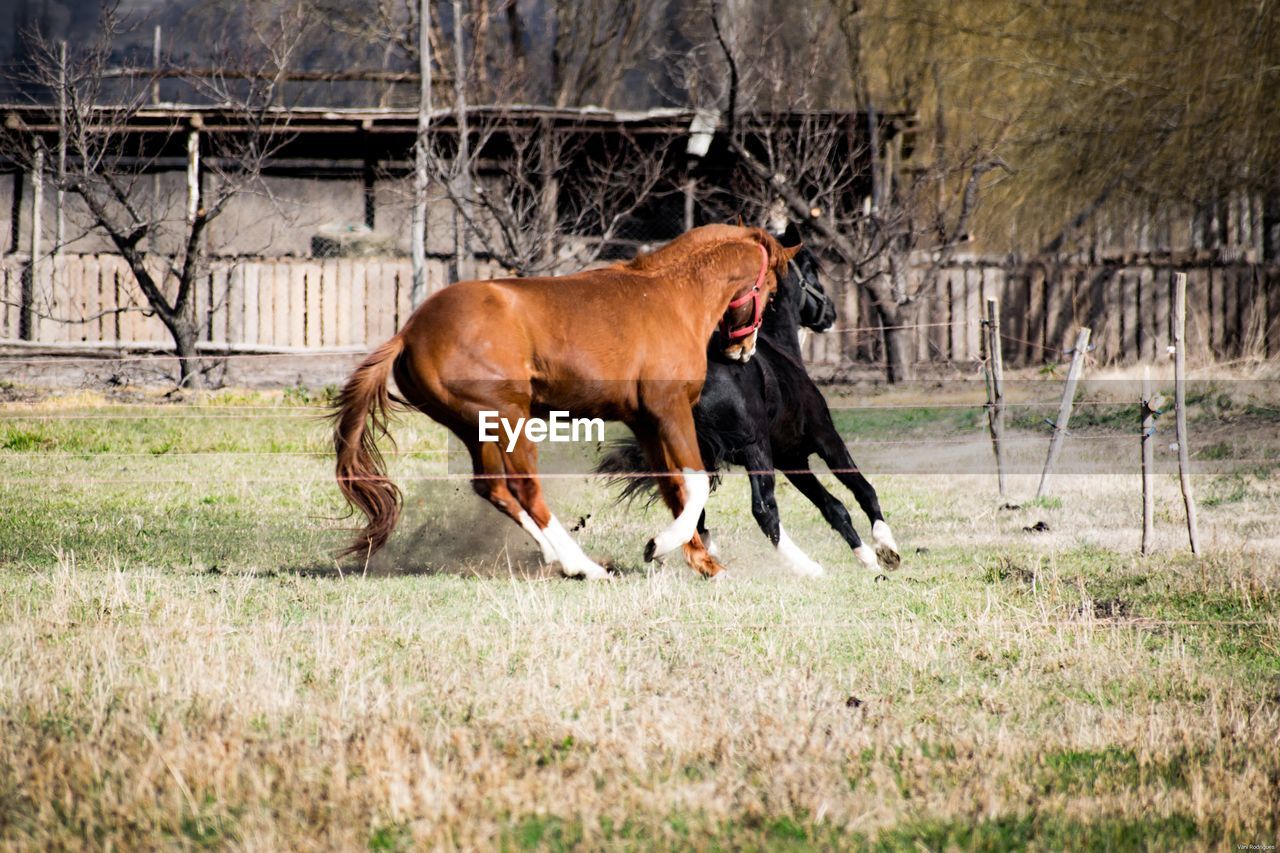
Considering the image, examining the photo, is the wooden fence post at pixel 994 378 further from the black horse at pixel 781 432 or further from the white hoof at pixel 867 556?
the white hoof at pixel 867 556

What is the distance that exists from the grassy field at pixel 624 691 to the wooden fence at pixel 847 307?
12656 mm

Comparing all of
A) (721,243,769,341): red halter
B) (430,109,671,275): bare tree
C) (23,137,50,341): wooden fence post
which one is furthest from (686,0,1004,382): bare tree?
(721,243,769,341): red halter

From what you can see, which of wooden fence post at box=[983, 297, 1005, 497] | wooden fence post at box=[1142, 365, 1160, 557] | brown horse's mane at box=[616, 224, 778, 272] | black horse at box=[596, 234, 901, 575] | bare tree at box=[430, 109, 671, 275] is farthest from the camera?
bare tree at box=[430, 109, 671, 275]

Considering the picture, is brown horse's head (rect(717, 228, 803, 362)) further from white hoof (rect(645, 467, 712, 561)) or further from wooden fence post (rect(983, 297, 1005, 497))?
wooden fence post (rect(983, 297, 1005, 497))

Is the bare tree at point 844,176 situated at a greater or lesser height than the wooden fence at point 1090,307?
greater

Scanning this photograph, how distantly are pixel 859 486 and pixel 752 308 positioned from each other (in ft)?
4.76

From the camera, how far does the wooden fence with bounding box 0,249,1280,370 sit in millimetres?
21922

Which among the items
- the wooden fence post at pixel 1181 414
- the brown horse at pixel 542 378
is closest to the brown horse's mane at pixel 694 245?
the brown horse at pixel 542 378

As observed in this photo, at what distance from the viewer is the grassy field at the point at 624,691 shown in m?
3.96

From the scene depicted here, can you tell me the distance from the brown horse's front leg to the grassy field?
0.77ft

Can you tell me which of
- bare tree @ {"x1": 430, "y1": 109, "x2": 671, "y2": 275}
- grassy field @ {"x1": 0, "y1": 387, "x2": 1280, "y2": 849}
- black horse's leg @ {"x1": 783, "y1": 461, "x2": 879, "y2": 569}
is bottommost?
grassy field @ {"x1": 0, "y1": 387, "x2": 1280, "y2": 849}

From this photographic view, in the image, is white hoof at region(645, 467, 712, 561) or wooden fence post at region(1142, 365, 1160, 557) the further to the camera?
wooden fence post at region(1142, 365, 1160, 557)

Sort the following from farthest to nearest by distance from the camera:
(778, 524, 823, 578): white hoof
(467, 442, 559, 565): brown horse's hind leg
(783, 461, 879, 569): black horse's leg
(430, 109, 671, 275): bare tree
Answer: (430, 109, 671, 275): bare tree
(783, 461, 879, 569): black horse's leg
(778, 524, 823, 578): white hoof
(467, 442, 559, 565): brown horse's hind leg

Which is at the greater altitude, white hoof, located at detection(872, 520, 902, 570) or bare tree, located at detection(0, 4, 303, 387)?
bare tree, located at detection(0, 4, 303, 387)
